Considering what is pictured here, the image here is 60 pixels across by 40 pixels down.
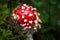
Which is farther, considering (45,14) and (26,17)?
(45,14)

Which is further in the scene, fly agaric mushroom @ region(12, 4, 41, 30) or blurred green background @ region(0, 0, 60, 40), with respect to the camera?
blurred green background @ region(0, 0, 60, 40)

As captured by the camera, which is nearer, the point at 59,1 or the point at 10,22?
the point at 10,22

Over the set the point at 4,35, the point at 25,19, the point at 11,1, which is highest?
the point at 11,1

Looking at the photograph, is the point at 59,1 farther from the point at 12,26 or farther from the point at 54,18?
the point at 12,26

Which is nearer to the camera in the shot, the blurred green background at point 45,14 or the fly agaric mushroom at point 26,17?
the fly agaric mushroom at point 26,17

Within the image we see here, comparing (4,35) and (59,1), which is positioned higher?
(59,1)

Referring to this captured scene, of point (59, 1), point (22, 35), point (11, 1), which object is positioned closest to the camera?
point (22, 35)

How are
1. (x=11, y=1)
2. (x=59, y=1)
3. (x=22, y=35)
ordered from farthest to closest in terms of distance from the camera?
(x=59, y=1), (x=11, y=1), (x=22, y=35)

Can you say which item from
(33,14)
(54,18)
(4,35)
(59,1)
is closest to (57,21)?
(54,18)
